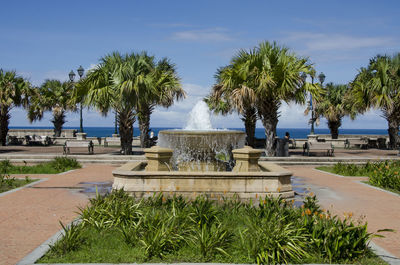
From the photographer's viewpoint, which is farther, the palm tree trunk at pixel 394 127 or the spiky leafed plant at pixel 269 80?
the palm tree trunk at pixel 394 127

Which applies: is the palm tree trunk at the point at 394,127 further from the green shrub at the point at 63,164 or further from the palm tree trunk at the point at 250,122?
the green shrub at the point at 63,164

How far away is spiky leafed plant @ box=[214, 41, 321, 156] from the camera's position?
67.9 feet

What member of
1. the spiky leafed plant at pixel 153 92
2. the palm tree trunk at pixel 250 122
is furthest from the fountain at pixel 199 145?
the palm tree trunk at pixel 250 122

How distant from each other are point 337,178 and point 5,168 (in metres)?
12.5

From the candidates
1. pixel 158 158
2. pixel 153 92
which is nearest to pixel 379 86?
pixel 153 92

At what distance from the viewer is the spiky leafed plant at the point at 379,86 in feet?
78.4

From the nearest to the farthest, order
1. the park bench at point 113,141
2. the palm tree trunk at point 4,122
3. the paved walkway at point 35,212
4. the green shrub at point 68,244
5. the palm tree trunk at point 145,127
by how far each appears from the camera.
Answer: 1. the green shrub at point 68,244
2. the paved walkway at point 35,212
3. the palm tree trunk at point 145,127
4. the palm tree trunk at point 4,122
5. the park bench at point 113,141

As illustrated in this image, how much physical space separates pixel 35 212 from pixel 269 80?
13.7 m

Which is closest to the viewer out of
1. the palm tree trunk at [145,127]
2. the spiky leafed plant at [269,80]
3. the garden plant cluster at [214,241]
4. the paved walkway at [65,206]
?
the garden plant cluster at [214,241]

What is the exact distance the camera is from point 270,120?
22016 millimetres

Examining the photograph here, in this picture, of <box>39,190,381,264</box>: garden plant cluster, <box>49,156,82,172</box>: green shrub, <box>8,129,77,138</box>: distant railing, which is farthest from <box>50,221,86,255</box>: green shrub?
<box>8,129,77,138</box>: distant railing

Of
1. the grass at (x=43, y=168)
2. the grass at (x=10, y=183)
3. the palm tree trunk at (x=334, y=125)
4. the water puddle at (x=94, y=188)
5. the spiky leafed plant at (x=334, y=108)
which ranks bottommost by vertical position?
the water puddle at (x=94, y=188)

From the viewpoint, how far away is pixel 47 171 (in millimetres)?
16281

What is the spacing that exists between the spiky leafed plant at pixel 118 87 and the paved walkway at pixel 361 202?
9862 mm
